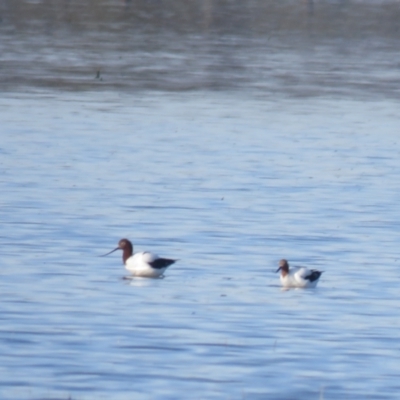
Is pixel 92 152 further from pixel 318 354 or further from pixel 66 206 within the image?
pixel 318 354

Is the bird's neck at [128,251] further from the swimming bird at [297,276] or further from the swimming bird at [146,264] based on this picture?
the swimming bird at [297,276]

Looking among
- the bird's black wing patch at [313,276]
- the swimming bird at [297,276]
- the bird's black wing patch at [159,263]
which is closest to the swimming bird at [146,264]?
the bird's black wing patch at [159,263]

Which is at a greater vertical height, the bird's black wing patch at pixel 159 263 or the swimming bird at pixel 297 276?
the bird's black wing patch at pixel 159 263

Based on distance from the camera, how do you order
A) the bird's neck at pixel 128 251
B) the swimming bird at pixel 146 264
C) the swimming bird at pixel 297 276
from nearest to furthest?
the swimming bird at pixel 297 276
the swimming bird at pixel 146 264
the bird's neck at pixel 128 251

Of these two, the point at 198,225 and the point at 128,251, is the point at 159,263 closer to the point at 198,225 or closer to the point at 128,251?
the point at 128,251

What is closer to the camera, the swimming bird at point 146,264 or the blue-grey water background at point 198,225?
the blue-grey water background at point 198,225

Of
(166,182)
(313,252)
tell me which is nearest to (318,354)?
(313,252)

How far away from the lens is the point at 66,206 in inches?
576

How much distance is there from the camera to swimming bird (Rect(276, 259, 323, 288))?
10898mm

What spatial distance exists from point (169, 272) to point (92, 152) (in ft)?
25.0

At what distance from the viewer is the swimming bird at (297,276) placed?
10898 mm

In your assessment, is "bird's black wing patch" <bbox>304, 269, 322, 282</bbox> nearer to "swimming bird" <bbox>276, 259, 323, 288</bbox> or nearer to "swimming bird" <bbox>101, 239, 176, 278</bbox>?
"swimming bird" <bbox>276, 259, 323, 288</bbox>

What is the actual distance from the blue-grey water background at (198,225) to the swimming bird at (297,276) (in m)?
0.09

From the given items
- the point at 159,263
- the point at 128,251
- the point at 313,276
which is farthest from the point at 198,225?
the point at 313,276
